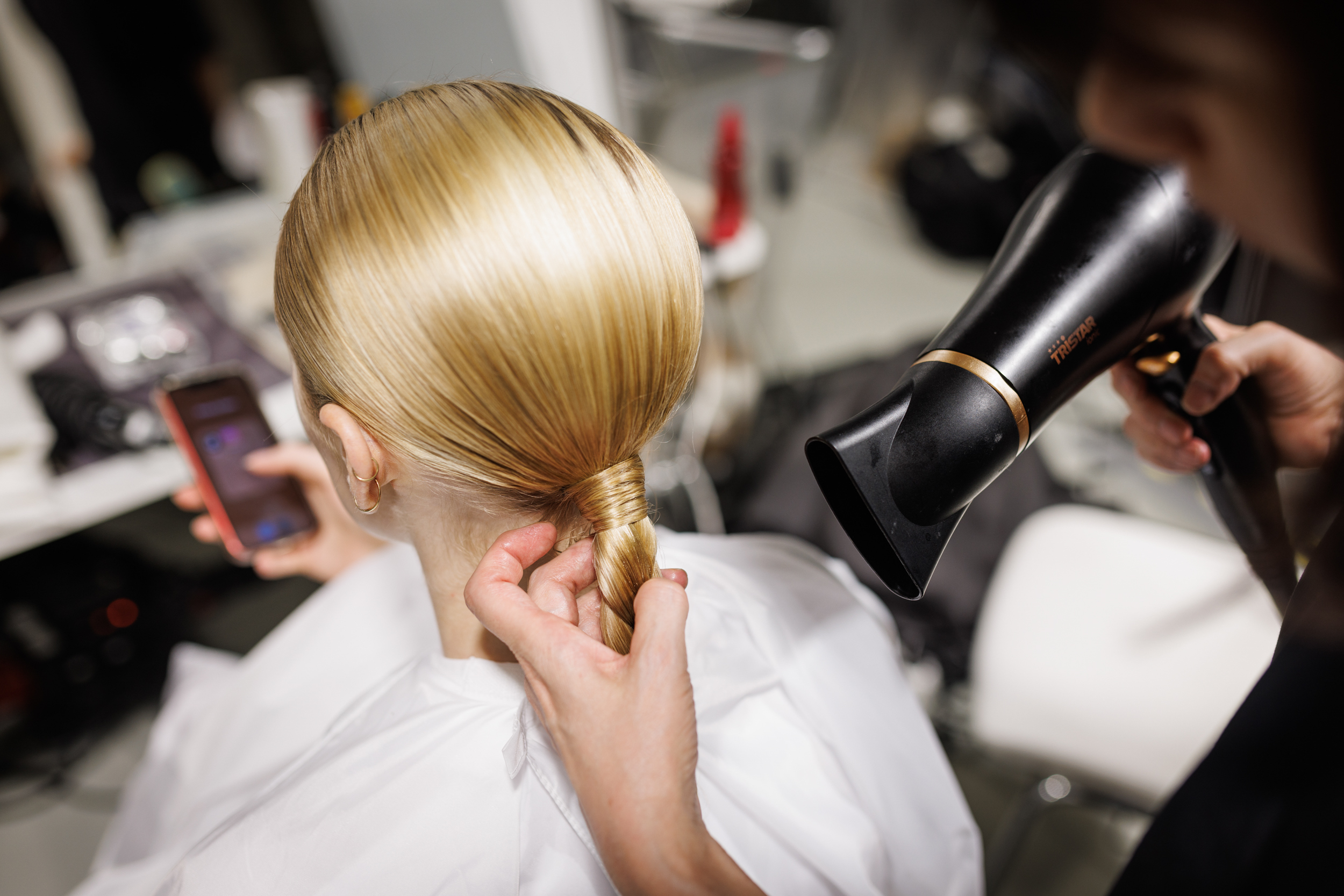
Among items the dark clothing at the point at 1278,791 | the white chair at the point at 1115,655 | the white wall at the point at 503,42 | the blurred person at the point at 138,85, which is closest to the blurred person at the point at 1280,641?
the dark clothing at the point at 1278,791

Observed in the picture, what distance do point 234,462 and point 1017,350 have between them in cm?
85

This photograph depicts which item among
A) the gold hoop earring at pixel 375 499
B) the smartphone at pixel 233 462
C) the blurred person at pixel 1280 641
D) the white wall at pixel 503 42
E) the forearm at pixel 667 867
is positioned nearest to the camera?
the blurred person at pixel 1280 641

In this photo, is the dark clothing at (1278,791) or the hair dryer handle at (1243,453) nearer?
the dark clothing at (1278,791)

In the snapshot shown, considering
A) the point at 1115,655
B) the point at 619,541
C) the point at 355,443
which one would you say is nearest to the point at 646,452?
the point at 619,541

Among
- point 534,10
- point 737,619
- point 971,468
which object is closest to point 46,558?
point 534,10

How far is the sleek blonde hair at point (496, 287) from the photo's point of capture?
0.45m

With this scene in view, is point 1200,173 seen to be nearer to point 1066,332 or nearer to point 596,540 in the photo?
point 1066,332

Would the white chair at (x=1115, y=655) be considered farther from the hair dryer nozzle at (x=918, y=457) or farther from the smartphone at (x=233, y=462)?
the smartphone at (x=233, y=462)

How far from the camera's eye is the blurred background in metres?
0.94

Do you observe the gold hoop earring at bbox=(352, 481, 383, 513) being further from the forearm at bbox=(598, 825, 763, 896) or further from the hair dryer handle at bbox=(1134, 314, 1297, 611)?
the hair dryer handle at bbox=(1134, 314, 1297, 611)

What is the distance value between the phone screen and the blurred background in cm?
14

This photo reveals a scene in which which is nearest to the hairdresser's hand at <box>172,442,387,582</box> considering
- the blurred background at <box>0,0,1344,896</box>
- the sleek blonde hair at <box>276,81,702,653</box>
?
the blurred background at <box>0,0,1344,896</box>

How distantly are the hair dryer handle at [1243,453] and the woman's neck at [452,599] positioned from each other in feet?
1.95

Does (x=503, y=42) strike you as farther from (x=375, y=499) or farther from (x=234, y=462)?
(x=375, y=499)
